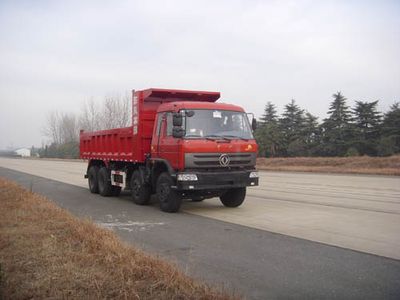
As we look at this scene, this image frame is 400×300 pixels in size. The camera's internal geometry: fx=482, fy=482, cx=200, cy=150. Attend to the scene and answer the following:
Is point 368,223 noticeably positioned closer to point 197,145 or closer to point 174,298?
point 197,145

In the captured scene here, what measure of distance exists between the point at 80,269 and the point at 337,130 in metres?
51.2

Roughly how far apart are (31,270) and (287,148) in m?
54.4

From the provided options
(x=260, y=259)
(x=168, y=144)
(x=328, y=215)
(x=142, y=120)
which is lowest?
(x=260, y=259)

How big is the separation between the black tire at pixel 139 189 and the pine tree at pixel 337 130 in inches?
1630

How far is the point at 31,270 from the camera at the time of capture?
557cm

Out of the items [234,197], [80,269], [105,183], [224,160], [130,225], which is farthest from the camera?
[105,183]

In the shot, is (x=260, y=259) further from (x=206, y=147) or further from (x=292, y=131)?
(x=292, y=131)

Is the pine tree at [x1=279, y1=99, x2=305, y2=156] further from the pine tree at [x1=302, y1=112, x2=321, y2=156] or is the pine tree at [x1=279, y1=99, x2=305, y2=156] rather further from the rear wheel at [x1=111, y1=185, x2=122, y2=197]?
the rear wheel at [x1=111, y1=185, x2=122, y2=197]

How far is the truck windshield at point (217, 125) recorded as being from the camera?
11344 mm

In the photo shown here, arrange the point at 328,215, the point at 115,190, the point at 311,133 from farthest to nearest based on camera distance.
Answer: the point at 311,133, the point at 115,190, the point at 328,215

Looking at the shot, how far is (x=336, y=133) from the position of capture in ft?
175

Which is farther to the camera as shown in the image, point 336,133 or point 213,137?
point 336,133

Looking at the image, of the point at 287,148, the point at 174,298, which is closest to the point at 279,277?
the point at 174,298

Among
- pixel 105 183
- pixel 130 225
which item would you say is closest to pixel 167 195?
pixel 130 225
